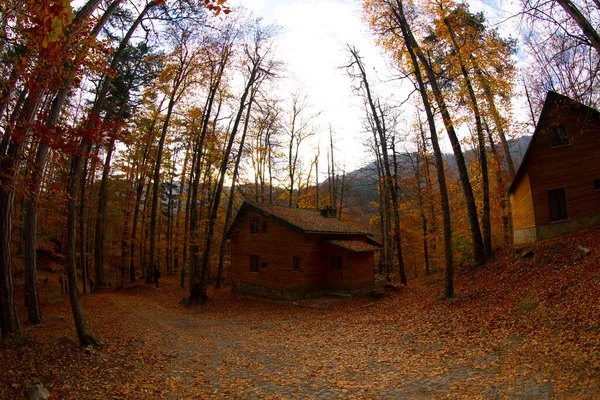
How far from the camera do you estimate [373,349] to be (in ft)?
29.0

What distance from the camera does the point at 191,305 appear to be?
17859 mm

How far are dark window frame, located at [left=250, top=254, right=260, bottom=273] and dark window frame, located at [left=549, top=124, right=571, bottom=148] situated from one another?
17729 millimetres

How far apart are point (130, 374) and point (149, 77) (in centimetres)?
1559

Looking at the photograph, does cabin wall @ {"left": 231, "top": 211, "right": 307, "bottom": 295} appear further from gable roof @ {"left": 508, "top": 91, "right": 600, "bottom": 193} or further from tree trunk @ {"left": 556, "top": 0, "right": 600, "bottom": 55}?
tree trunk @ {"left": 556, "top": 0, "right": 600, "bottom": 55}

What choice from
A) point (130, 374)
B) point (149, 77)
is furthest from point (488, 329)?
point (149, 77)

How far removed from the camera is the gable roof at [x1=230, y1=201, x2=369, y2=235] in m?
19.4

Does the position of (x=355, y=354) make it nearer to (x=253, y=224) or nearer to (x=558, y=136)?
(x=253, y=224)

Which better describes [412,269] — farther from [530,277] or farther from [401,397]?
[401,397]

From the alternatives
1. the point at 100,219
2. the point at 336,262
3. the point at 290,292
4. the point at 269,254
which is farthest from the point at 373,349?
the point at 100,219

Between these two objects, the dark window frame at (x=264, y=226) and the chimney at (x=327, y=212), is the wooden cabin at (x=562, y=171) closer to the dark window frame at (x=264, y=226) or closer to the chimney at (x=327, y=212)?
the chimney at (x=327, y=212)

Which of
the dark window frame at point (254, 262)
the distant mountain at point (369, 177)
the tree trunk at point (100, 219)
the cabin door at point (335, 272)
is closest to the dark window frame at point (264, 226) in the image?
the dark window frame at point (254, 262)

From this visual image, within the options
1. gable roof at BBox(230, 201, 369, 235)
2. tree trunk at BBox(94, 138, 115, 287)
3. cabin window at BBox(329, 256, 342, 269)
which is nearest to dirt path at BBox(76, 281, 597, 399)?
cabin window at BBox(329, 256, 342, 269)

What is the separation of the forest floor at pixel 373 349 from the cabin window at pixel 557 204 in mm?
2264

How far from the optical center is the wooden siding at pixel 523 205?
16064 mm
